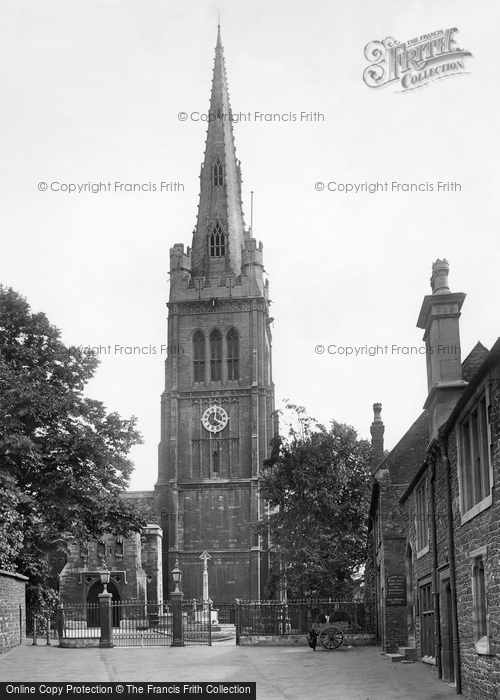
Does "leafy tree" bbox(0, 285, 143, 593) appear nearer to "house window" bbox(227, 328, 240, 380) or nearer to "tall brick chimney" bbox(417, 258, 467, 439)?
"tall brick chimney" bbox(417, 258, 467, 439)

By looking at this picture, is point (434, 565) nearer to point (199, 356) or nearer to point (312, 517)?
point (312, 517)

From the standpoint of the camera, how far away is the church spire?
77812mm

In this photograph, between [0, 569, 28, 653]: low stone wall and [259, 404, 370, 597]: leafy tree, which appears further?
[259, 404, 370, 597]: leafy tree

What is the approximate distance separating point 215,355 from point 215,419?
200 inches

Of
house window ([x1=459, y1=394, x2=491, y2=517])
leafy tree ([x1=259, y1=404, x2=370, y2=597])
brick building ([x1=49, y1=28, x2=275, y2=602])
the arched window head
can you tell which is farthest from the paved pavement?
the arched window head

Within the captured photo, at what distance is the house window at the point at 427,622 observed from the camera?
21031 millimetres

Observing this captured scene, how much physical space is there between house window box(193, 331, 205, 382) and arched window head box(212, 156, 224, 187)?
13599 mm

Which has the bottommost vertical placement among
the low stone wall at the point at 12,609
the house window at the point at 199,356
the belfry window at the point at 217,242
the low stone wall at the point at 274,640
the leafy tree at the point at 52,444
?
the low stone wall at the point at 274,640

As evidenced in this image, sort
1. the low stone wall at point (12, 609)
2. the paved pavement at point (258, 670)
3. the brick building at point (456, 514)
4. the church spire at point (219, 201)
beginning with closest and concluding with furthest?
the brick building at point (456, 514) → the paved pavement at point (258, 670) → the low stone wall at point (12, 609) → the church spire at point (219, 201)

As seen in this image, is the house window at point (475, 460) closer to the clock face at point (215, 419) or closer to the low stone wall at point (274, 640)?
the low stone wall at point (274, 640)

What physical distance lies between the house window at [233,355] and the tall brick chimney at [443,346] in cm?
5349

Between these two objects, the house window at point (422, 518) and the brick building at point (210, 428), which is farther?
the brick building at point (210, 428)

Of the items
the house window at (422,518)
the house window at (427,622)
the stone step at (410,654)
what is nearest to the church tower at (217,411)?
the stone step at (410,654)

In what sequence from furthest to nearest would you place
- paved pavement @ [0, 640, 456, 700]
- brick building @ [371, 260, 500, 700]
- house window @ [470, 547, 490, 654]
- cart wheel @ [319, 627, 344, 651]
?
cart wheel @ [319, 627, 344, 651] → paved pavement @ [0, 640, 456, 700] → house window @ [470, 547, 490, 654] → brick building @ [371, 260, 500, 700]
